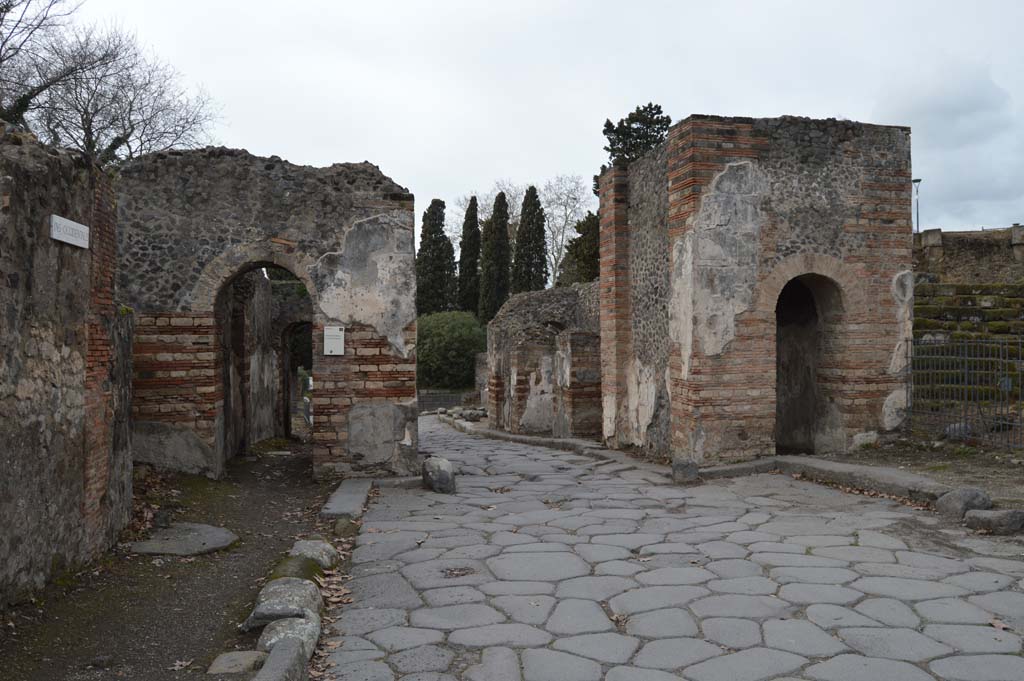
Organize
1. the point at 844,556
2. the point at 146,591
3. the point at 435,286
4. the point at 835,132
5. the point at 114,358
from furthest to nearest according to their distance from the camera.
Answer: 1. the point at 435,286
2. the point at 835,132
3. the point at 114,358
4. the point at 844,556
5. the point at 146,591

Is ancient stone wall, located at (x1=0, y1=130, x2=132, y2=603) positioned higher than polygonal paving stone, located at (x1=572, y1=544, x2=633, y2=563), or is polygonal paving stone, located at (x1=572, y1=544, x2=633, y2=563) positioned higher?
ancient stone wall, located at (x1=0, y1=130, x2=132, y2=603)

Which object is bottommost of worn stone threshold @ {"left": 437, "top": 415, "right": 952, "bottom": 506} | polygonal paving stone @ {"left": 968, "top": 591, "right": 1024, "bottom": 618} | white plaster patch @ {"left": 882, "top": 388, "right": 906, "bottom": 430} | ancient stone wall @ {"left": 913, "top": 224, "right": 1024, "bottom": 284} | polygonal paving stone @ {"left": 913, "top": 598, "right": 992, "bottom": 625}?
polygonal paving stone @ {"left": 913, "top": 598, "right": 992, "bottom": 625}

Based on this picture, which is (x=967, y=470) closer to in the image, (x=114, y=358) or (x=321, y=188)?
(x=321, y=188)

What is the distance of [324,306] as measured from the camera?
833 cm

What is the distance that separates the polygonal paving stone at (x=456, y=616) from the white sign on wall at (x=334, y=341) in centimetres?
430

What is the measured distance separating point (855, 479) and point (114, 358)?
6.42 metres

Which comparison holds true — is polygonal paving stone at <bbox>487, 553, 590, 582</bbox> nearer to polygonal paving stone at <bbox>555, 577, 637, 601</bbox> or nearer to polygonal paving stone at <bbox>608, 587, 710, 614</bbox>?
polygonal paving stone at <bbox>555, 577, 637, 601</bbox>

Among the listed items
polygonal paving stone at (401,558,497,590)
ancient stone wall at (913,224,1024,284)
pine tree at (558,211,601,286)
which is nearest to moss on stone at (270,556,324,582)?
polygonal paving stone at (401,558,497,590)

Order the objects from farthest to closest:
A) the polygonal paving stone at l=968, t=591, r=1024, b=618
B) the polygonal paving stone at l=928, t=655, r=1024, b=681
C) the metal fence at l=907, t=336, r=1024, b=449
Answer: the metal fence at l=907, t=336, r=1024, b=449 < the polygonal paving stone at l=968, t=591, r=1024, b=618 < the polygonal paving stone at l=928, t=655, r=1024, b=681

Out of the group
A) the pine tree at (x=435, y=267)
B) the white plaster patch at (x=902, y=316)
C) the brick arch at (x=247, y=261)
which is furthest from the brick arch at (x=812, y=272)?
the pine tree at (x=435, y=267)

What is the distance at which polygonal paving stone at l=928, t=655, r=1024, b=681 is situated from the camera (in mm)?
3318

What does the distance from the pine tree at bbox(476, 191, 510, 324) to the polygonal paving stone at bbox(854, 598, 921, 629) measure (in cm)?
2854

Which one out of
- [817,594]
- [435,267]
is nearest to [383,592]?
[817,594]

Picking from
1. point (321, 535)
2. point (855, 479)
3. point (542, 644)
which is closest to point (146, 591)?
point (321, 535)
